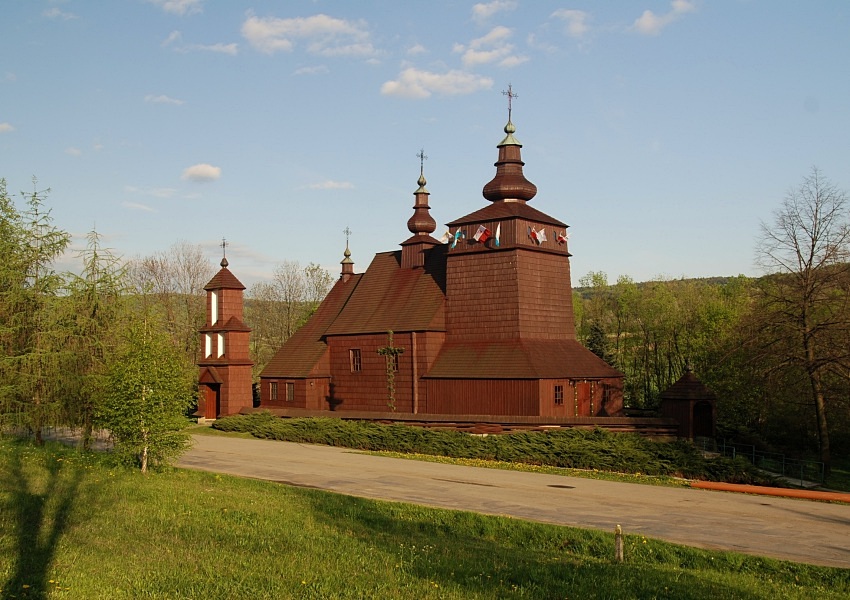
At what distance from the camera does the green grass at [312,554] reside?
9.70m

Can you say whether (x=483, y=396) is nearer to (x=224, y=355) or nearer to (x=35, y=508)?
(x=224, y=355)

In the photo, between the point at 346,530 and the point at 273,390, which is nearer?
the point at 346,530

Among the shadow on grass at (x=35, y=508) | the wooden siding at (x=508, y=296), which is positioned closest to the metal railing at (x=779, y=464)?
the wooden siding at (x=508, y=296)

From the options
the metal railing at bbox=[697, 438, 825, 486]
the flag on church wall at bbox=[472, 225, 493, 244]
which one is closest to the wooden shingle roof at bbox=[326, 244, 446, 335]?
the flag on church wall at bbox=[472, 225, 493, 244]

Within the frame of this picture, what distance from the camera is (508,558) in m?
12.0

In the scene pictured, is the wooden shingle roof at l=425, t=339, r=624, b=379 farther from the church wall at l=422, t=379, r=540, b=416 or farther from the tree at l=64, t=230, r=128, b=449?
the tree at l=64, t=230, r=128, b=449

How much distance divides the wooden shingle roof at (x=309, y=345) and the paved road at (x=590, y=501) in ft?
46.6

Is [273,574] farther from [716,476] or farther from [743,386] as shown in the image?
[743,386]

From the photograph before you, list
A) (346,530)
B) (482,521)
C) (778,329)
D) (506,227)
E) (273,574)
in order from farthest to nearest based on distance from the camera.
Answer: (506,227) < (778,329) < (482,521) < (346,530) < (273,574)

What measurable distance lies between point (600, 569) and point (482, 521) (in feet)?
14.5

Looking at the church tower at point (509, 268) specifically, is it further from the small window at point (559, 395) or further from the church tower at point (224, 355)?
the church tower at point (224, 355)

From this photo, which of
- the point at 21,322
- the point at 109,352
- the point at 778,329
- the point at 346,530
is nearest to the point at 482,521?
the point at 346,530

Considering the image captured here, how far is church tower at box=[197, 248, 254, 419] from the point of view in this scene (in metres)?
43.6

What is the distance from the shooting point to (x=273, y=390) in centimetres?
4247
